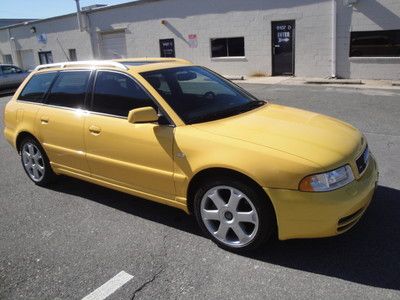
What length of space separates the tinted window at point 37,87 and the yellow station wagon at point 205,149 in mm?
35

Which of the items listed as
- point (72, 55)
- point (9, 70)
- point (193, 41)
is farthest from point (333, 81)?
point (72, 55)

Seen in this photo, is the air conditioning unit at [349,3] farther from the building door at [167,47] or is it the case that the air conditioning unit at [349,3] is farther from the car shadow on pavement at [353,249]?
the car shadow on pavement at [353,249]

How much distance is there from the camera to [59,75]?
5199mm

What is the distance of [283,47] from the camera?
57.2 ft

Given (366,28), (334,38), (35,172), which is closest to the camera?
(35,172)

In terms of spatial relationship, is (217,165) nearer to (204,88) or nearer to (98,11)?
(204,88)

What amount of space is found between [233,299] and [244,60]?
1649 cm

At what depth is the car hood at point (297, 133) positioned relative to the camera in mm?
3340

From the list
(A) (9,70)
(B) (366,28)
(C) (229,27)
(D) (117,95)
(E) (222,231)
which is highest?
(C) (229,27)

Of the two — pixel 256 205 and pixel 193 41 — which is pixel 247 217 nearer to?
pixel 256 205

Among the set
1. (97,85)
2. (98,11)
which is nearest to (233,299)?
(97,85)

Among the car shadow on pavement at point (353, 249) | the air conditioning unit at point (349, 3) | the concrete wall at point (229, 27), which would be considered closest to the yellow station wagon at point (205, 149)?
the car shadow on pavement at point (353, 249)

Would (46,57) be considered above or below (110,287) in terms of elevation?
above

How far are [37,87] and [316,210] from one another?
401 centimetres
